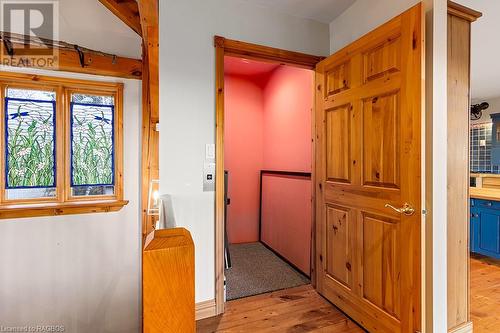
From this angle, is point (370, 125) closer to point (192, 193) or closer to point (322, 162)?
point (322, 162)

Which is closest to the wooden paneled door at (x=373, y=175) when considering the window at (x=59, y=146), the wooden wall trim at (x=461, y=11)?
the wooden wall trim at (x=461, y=11)

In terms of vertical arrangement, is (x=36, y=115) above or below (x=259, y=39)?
below

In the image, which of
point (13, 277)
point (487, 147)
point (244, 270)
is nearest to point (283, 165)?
point (244, 270)

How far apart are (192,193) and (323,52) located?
70.3 inches

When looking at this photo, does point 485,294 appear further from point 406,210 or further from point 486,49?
point 486,49

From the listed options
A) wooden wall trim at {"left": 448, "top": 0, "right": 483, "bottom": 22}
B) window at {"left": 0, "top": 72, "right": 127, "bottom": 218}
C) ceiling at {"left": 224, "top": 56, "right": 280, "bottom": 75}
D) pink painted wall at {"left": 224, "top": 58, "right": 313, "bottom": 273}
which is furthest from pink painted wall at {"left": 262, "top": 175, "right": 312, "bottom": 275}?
window at {"left": 0, "top": 72, "right": 127, "bottom": 218}

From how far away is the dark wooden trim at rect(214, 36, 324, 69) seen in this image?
2051 mm

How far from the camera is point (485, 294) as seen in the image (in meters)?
2.38

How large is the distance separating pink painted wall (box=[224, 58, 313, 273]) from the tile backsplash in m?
3.70

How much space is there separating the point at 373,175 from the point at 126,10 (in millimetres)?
3077

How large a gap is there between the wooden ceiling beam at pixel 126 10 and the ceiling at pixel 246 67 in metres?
1.12

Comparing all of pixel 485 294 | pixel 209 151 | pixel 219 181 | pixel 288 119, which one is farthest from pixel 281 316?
pixel 288 119

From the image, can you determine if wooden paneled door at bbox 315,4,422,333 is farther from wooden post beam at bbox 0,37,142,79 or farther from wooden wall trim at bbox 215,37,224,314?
wooden post beam at bbox 0,37,142,79

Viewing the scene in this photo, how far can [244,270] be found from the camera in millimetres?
2824
